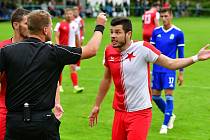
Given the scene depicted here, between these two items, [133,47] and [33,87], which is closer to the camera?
[33,87]

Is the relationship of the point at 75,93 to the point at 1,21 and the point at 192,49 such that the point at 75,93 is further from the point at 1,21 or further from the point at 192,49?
the point at 1,21

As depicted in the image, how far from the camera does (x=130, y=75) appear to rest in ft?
21.5

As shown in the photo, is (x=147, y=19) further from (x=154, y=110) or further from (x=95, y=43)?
(x=95, y=43)

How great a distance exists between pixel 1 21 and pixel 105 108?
118 ft

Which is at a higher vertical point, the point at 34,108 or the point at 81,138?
the point at 34,108

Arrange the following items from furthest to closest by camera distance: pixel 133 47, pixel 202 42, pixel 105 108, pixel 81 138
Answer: pixel 202 42
pixel 105 108
pixel 81 138
pixel 133 47

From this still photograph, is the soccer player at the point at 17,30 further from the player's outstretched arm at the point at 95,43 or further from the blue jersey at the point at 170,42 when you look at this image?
the blue jersey at the point at 170,42

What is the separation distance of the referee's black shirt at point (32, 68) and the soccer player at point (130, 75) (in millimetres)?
1521

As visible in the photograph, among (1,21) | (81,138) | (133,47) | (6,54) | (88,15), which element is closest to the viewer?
(6,54)

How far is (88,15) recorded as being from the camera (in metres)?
54.2

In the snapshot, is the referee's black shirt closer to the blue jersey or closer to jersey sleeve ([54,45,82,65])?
jersey sleeve ([54,45,82,65])

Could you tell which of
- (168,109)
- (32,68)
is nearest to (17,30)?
(32,68)

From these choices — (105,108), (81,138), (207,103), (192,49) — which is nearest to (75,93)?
(105,108)

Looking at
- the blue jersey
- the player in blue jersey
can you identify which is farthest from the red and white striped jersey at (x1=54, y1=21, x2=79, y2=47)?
the blue jersey
